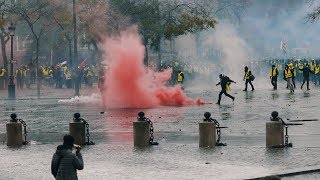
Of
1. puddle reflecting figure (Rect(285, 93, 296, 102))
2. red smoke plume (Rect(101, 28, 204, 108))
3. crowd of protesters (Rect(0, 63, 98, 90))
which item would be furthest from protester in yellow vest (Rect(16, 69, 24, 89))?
puddle reflecting figure (Rect(285, 93, 296, 102))

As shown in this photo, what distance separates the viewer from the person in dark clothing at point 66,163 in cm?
1190

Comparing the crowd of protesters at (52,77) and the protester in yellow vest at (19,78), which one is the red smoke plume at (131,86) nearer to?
the crowd of protesters at (52,77)

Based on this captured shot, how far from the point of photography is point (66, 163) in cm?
1191

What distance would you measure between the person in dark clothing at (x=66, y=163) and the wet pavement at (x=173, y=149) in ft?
11.7

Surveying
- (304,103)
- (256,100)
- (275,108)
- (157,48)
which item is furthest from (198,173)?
(157,48)

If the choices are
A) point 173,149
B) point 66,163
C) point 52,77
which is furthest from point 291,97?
point 66,163

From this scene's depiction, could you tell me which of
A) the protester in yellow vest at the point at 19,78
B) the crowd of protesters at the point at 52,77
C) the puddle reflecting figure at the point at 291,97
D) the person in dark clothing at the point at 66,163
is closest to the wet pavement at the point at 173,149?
the person in dark clothing at the point at 66,163

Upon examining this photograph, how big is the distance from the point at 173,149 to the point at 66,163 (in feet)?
25.2

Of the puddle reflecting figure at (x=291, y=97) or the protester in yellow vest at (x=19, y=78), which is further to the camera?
the protester in yellow vest at (x=19, y=78)

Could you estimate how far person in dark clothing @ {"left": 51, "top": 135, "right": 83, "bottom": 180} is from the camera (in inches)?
468

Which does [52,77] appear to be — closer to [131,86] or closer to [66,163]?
[131,86]

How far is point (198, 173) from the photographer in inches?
617

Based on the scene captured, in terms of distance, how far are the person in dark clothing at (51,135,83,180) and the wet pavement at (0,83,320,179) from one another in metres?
3.57

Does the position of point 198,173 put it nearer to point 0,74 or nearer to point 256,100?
point 256,100
